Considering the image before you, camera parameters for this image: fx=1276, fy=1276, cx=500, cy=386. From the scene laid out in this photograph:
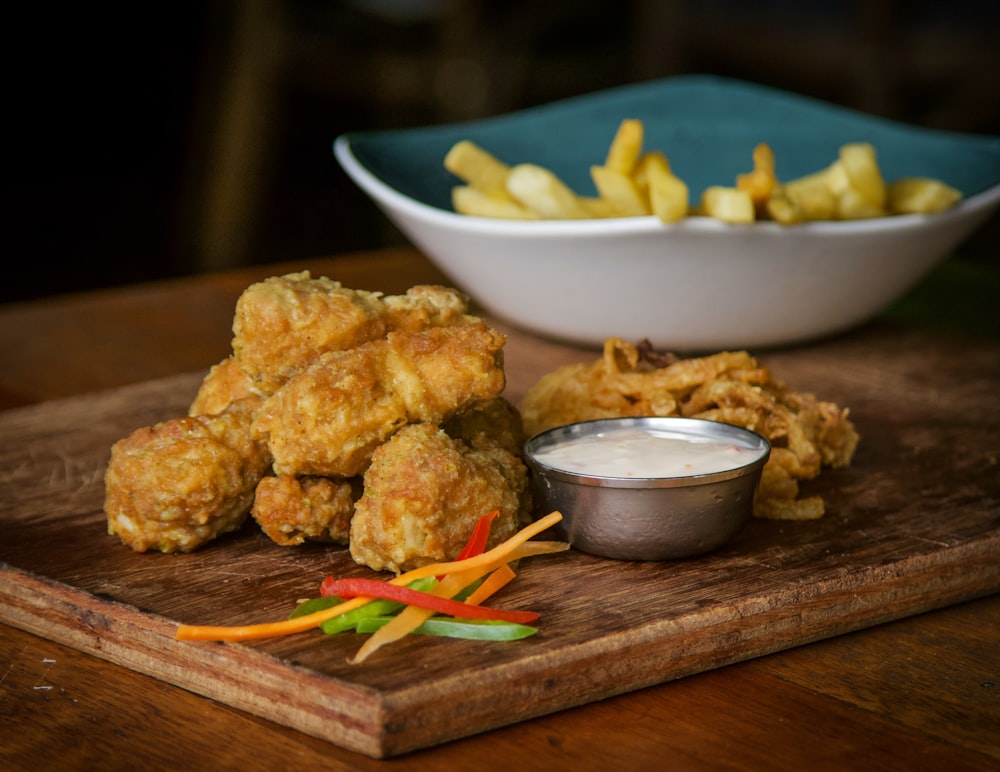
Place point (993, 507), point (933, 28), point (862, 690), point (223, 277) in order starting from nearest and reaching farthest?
point (862, 690) < point (993, 507) < point (223, 277) < point (933, 28)

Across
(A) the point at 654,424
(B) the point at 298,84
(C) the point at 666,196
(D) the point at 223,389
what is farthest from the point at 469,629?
(B) the point at 298,84

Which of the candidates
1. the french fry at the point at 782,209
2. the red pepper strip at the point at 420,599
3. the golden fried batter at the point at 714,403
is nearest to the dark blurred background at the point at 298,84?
the french fry at the point at 782,209

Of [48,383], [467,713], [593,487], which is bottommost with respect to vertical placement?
[48,383]

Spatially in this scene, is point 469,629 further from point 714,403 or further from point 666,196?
point 666,196

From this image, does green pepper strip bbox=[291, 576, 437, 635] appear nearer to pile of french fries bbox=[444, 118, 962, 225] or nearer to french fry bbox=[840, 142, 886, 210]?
pile of french fries bbox=[444, 118, 962, 225]

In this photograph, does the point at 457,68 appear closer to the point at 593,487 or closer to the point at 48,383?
the point at 48,383

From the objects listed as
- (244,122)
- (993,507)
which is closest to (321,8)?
(244,122)

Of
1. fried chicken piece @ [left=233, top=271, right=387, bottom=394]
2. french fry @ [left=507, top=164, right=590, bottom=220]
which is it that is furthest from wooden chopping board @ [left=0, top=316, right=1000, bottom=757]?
french fry @ [left=507, top=164, right=590, bottom=220]

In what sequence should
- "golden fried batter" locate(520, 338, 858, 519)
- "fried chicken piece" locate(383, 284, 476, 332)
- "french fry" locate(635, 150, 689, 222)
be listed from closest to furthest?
"fried chicken piece" locate(383, 284, 476, 332) < "golden fried batter" locate(520, 338, 858, 519) < "french fry" locate(635, 150, 689, 222)
